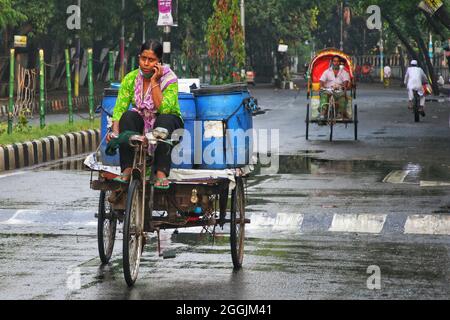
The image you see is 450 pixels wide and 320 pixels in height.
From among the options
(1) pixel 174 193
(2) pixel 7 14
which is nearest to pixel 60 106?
(2) pixel 7 14

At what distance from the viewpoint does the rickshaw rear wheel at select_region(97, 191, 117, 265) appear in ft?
35.7

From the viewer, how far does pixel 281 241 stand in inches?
496

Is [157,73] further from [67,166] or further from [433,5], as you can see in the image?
[433,5]

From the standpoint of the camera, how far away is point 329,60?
31.1 meters

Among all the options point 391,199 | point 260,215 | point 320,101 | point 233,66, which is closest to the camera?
point 260,215

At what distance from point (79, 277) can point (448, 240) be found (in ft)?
12.9

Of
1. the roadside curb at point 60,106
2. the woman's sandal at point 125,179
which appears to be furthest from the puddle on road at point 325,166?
the roadside curb at point 60,106

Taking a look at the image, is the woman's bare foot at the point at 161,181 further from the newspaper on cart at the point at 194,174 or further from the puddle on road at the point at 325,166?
the puddle on road at the point at 325,166

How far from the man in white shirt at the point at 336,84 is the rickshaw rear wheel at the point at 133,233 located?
18.4 metres

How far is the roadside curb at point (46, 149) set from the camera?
21.2 meters

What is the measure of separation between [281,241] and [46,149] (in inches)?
435

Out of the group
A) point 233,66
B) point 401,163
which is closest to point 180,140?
point 401,163

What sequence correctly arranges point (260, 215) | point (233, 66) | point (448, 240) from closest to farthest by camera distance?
point (448, 240) < point (260, 215) < point (233, 66)
